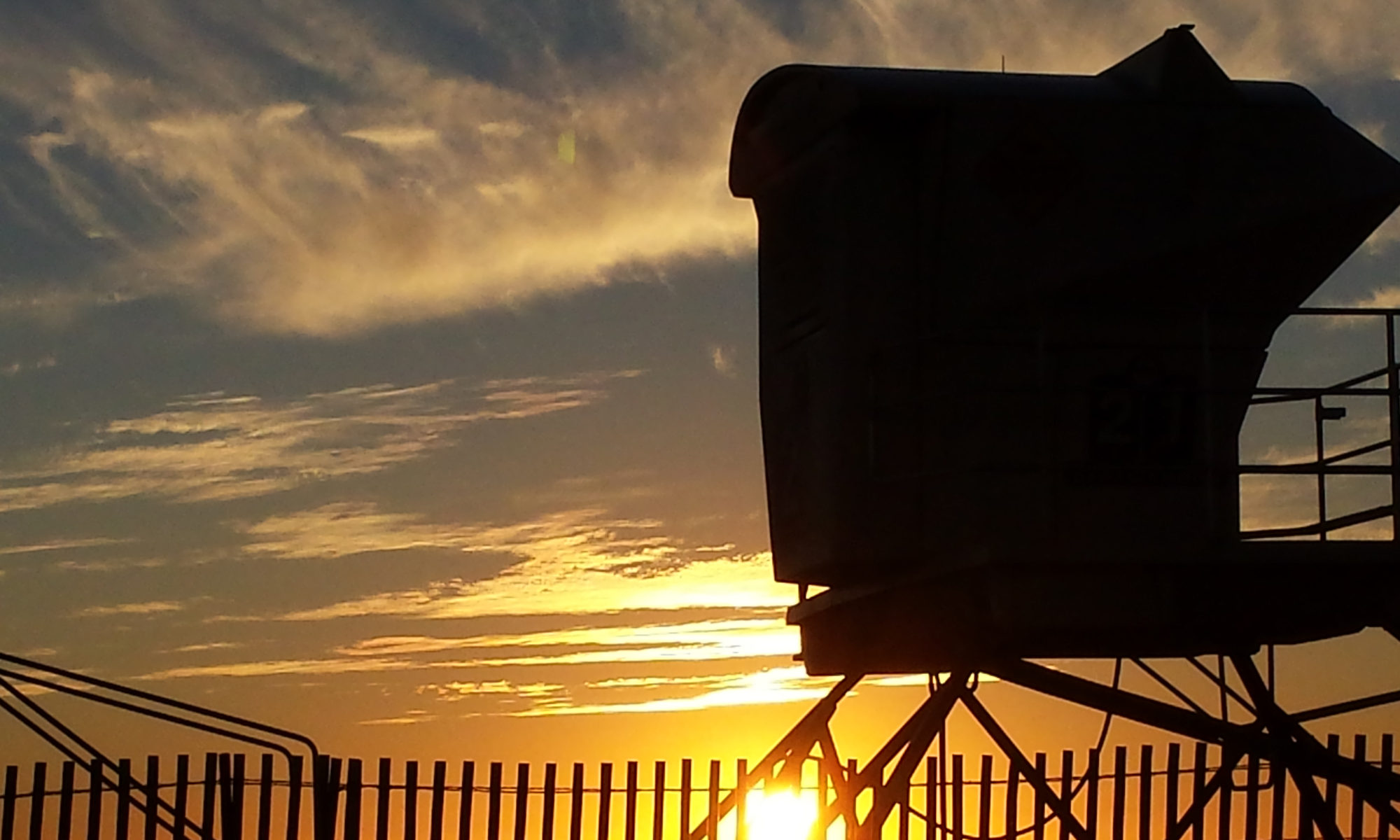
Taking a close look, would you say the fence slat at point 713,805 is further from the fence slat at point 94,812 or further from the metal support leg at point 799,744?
the fence slat at point 94,812

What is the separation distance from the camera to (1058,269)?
14930mm

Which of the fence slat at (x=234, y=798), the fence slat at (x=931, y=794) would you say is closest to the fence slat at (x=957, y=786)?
the fence slat at (x=931, y=794)

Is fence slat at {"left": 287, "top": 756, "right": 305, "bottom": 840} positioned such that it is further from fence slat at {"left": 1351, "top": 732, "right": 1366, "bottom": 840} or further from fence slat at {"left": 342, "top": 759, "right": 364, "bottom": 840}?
fence slat at {"left": 1351, "top": 732, "right": 1366, "bottom": 840}

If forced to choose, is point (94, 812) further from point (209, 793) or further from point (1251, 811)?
point (1251, 811)

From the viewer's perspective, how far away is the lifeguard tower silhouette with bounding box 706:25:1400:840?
14.6m

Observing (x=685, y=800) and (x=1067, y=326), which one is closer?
(x=1067, y=326)

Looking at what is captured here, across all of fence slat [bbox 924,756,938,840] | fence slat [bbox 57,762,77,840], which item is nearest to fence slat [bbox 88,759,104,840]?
fence slat [bbox 57,762,77,840]

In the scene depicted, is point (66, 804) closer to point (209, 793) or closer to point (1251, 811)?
point (209, 793)

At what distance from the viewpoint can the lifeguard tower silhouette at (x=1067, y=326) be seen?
14.6 meters

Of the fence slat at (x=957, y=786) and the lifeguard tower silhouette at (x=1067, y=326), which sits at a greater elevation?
the lifeguard tower silhouette at (x=1067, y=326)

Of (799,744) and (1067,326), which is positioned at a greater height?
(1067,326)

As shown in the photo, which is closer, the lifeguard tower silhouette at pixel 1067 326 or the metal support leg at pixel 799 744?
the lifeguard tower silhouette at pixel 1067 326

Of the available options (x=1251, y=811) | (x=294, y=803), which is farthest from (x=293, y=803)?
(x=1251, y=811)

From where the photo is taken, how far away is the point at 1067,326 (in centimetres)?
1494
